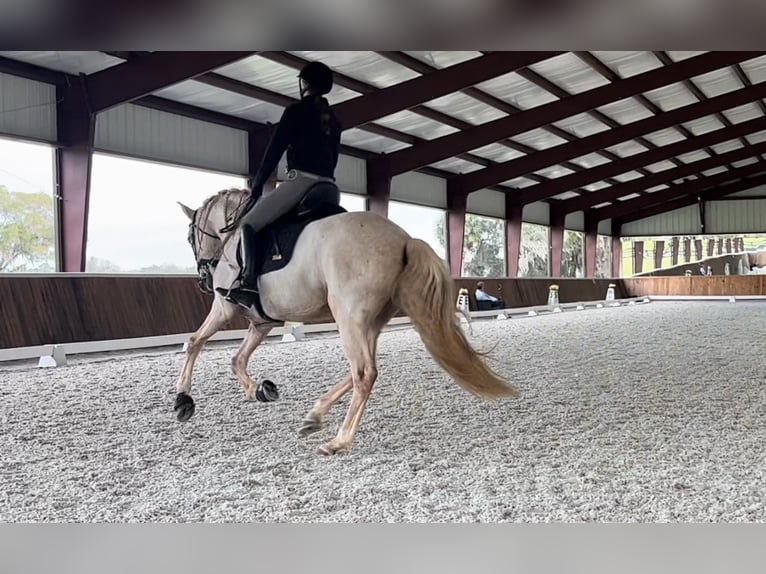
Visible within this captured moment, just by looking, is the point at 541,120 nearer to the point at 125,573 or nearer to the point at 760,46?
the point at 760,46

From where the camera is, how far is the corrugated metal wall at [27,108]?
29.9ft

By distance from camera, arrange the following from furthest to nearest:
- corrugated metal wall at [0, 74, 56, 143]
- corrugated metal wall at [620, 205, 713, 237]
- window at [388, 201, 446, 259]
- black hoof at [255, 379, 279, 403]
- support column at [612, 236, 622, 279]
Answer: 1. support column at [612, 236, 622, 279]
2. corrugated metal wall at [620, 205, 713, 237]
3. window at [388, 201, 446, 259]
4. corrugated metal wall at [0, 74, 56, 143]
5. black hoof at [255, 379, 279, 403]

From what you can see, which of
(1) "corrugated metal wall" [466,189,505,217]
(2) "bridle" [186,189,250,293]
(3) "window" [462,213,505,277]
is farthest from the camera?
(1) "corrugated metal wall" [466,189,505,217]

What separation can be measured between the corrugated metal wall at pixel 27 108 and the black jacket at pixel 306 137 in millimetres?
7331

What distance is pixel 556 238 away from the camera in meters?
26.0

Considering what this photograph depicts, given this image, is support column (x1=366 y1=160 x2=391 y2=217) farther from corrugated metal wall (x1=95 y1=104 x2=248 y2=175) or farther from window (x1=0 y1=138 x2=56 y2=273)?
window (x1=0 y1=138 x2=56 y2=273)

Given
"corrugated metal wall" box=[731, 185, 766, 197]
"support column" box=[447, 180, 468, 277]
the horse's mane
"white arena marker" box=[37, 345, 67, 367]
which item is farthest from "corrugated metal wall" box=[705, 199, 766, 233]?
the horse's mane

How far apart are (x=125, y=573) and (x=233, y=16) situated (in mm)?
1464

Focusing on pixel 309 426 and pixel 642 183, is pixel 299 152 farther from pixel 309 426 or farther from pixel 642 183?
pixel 642 183

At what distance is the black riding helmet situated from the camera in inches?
134

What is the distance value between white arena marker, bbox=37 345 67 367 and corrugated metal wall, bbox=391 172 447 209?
11.3 metres

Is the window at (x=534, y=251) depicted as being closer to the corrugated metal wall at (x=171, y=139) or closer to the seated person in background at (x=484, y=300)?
the seated person in background at (x=484, y=300)

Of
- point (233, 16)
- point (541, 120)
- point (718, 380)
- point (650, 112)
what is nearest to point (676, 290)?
point (650, 112)

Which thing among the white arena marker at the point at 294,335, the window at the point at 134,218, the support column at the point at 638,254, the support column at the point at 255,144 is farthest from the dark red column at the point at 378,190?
the support column at the point at 638,254
